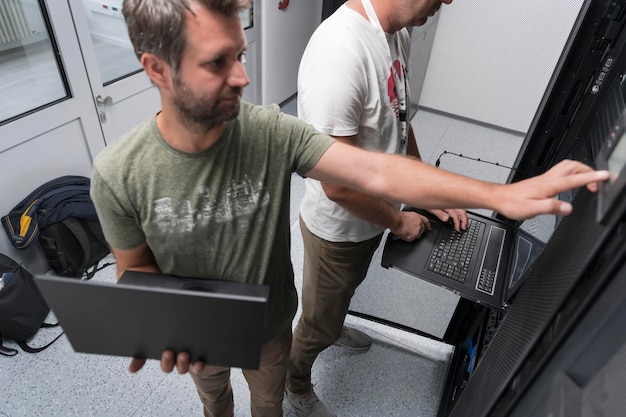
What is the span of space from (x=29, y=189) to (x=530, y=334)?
2.20 meters

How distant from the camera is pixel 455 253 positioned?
113cm

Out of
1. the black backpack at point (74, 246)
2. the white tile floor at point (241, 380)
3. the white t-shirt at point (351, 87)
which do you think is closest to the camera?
the white t-shirt at point (351, 87)

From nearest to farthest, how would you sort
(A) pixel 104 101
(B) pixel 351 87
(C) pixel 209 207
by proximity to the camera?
(C) pixel 209 207 → (B) pixel 351 87 → (A) pixel 104 101

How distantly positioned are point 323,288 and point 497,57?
3051 millimetres

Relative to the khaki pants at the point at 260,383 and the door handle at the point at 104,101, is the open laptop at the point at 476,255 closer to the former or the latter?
the khaki pants at the point at 260,383

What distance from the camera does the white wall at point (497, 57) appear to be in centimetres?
315

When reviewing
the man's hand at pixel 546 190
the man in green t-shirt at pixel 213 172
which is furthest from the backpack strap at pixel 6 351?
the man's hand at pixel 546 190

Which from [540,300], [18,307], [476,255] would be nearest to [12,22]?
[18,307]

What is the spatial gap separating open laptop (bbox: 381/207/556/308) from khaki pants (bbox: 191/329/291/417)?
0.41 meters

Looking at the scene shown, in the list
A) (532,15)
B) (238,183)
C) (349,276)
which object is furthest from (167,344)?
(532,15)

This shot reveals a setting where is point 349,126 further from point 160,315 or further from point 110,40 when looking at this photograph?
point 110,40

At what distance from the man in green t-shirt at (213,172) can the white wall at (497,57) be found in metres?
3.11

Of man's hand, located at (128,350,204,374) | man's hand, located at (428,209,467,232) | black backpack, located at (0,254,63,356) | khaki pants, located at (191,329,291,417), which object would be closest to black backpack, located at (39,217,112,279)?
black backpack, located at (0,254,63,356)

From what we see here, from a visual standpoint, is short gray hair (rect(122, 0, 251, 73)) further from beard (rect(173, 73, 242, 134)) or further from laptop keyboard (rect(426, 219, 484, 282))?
laptop keyboard (rect(426, 219, 484, 282))
